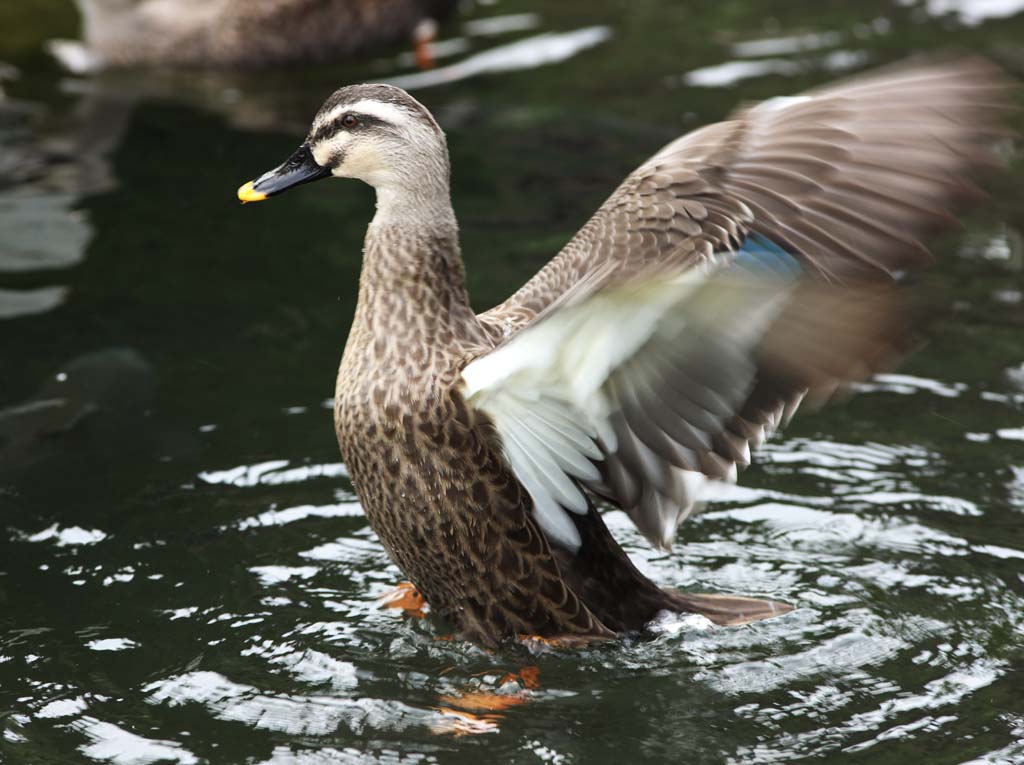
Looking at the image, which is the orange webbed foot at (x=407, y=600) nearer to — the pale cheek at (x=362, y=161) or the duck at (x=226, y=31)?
the pale cheek at (x=362, y=161)

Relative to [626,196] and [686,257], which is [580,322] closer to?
[686,257]

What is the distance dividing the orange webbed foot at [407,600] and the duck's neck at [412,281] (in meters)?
0.88

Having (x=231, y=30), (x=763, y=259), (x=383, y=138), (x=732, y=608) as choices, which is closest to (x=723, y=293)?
(x=763, y=259)

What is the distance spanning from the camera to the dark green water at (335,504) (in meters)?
4.27

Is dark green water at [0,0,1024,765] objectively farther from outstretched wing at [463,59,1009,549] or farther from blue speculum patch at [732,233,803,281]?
blue speculum patch at [732,233,803,281]

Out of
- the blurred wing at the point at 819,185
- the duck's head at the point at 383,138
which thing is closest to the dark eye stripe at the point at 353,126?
the duck's head at the point at 383,138

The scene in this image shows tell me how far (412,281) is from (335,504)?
1.29 m

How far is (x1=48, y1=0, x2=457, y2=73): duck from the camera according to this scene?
10000 millimetres

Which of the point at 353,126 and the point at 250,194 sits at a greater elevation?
the point at 353,126

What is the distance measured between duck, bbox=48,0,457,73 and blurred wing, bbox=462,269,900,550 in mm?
6195

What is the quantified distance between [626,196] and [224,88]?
5.36 metres

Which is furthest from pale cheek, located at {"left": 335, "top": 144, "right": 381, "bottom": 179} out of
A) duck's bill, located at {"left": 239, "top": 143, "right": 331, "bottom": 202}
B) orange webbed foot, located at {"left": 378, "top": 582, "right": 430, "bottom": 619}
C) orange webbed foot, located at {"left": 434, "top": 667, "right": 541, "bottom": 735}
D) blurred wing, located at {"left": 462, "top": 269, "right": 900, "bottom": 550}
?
orange webbed foot, located at {"left": 434, "top": 667, "right": 541, "bottom": 735}

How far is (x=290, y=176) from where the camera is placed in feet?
15.6

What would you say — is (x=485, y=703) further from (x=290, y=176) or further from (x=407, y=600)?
(x=290, y=176)
